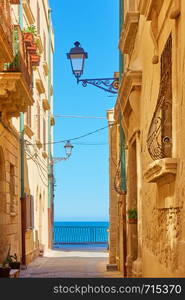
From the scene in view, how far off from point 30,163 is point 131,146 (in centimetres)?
867

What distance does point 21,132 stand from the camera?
737 inches

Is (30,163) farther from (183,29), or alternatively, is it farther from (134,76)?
(183,29)

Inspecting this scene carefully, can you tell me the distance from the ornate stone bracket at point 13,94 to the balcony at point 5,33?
0.52 meters

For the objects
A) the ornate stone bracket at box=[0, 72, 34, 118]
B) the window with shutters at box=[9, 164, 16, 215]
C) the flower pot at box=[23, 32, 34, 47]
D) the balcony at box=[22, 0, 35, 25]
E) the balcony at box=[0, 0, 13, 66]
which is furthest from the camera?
the balcony at box=[22, 0, 35, 25]

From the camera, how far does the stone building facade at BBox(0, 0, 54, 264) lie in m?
13.6

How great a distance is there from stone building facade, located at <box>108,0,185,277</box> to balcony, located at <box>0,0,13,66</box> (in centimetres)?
229

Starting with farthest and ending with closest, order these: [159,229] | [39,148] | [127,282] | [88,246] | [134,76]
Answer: [88,246] → [39,148] → [134,76] → [159,229] → [127,282]

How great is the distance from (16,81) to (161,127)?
6.58 metres

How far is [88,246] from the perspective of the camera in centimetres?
3453

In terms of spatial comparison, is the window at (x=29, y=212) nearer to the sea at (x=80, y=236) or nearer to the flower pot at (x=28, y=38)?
the flower pot at (x=28, y=38)

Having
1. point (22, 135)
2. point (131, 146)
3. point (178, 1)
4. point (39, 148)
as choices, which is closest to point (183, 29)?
point (178, 1)

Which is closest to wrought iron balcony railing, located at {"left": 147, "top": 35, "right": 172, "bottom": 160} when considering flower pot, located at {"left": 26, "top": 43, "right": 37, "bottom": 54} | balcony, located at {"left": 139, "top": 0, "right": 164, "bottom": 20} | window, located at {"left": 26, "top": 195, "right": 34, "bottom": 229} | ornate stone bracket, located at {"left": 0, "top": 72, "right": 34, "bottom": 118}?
balcony, located at {"left": 139, "top": 0, "right": 164, "bottom": 20}

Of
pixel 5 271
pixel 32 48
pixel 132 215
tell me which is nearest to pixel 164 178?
pixel 132 215

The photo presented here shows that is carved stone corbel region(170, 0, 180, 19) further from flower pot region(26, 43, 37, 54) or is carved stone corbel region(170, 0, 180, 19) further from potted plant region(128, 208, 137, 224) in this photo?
flower pot region(26, 43, 37, 54)
